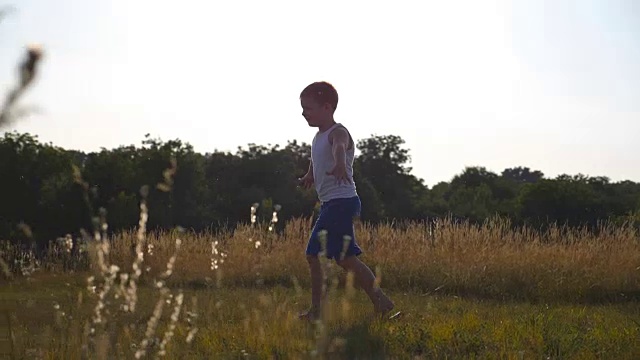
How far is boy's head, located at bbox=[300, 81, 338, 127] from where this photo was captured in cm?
615

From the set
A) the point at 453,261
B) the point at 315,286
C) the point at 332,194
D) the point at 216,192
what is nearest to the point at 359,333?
the point at 315,286

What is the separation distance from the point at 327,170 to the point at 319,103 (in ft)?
1.76

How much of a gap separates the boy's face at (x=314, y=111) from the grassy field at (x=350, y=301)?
4.20 ft

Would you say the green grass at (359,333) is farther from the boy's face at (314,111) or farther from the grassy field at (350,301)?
the boy's face at (314,111)

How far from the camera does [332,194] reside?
6.02 m

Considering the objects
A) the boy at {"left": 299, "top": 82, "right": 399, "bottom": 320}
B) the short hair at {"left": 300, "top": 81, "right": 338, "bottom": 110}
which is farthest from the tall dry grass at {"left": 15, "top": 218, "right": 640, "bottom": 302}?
the short hair at {"left": 300, "top": 81, "right": 338, "bottom": 110}

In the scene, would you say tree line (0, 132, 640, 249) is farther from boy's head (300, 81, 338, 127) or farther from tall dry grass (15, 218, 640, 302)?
boy's head (300, 81, 338, 127)

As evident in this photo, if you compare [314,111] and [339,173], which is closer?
[339,173]

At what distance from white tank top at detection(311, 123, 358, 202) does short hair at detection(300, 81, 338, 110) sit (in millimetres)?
199

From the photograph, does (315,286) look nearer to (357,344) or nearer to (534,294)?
(357,344)

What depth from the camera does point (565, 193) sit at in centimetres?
5662

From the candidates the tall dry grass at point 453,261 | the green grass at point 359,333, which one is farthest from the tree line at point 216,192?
the green grass at point 359,333

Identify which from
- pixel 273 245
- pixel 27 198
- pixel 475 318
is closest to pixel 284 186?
pixel 27 198

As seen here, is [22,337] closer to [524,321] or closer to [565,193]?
[524,321]
